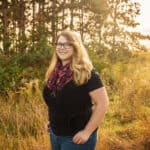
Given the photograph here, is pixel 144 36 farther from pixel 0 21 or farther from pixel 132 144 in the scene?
pixel 132 144

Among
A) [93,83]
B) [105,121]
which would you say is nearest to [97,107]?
[93,83]

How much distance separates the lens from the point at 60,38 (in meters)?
3.08

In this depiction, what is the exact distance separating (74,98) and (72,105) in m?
0.05

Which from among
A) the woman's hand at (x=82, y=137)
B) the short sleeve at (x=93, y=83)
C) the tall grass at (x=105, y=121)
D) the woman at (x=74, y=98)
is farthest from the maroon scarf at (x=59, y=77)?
the tall grass at (x=105, y=121)

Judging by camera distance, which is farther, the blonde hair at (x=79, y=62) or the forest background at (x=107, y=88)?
the forest background at (x=107, y=88)

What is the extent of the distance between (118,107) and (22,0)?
58.7 feet

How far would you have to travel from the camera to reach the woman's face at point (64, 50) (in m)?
3.02

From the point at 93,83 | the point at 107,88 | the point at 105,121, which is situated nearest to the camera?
the point at 93,83

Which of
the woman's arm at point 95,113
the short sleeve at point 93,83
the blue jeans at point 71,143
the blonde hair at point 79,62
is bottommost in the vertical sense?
the blue jeans at point 71,143

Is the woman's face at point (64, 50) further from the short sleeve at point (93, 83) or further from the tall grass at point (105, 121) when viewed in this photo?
the tall grass at point (105, 121)

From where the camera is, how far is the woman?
9.54 ft

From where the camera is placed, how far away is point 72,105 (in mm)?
2969

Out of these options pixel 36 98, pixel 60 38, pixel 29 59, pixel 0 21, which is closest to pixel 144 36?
pixel 0 21

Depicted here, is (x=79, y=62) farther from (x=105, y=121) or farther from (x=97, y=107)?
(x=105, y=121)
